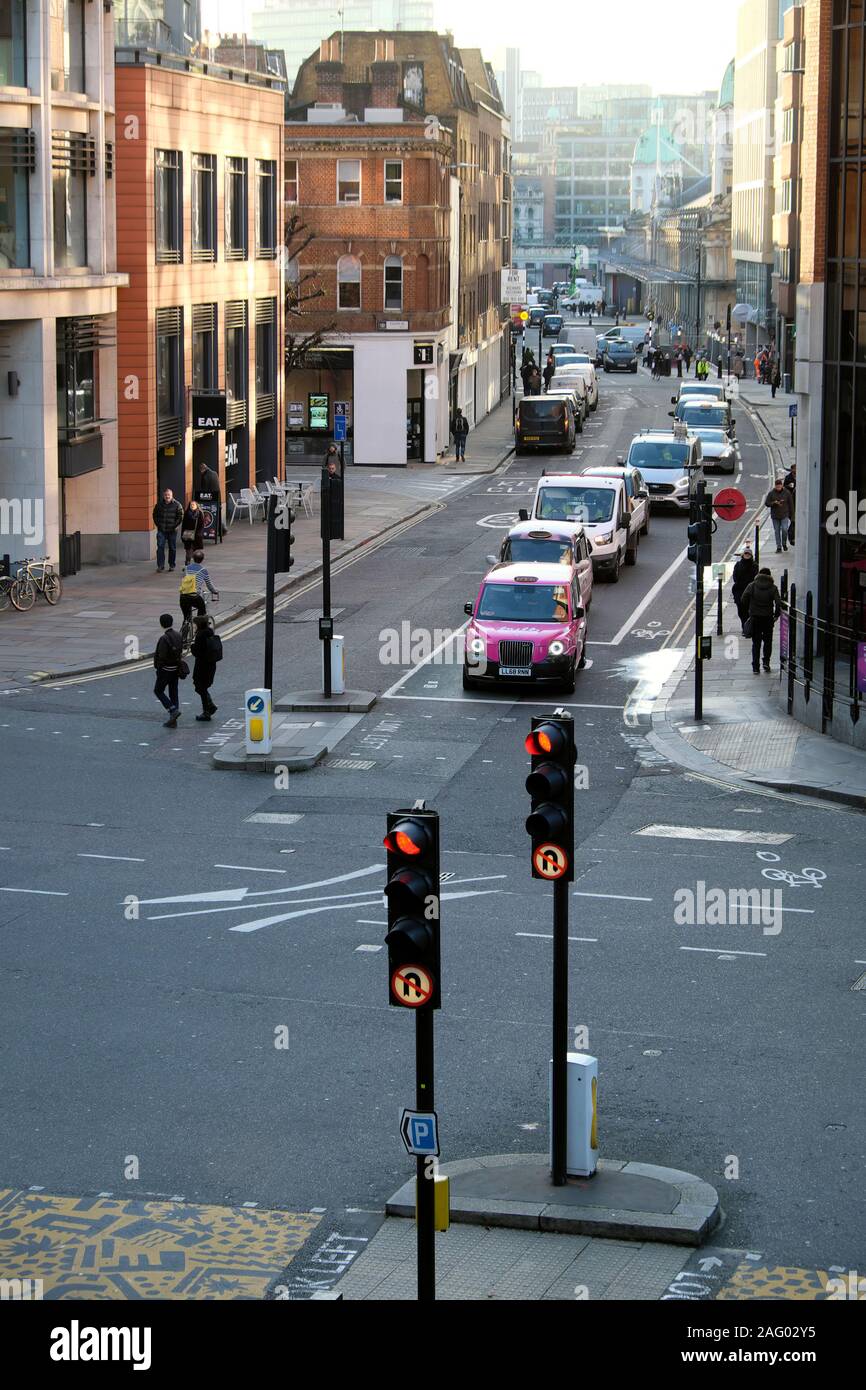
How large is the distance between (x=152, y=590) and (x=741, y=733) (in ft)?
50.2

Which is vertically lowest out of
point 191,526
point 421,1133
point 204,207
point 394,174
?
point 421,1133

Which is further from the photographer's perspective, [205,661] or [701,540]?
[701,540]

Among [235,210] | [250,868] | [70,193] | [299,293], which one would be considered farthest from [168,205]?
[250,868]

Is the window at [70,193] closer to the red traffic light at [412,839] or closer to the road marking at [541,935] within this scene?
the road marking at [541,935]

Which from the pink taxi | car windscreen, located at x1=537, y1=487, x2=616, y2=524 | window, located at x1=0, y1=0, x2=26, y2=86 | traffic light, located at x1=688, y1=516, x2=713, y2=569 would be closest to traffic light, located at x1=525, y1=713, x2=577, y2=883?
traffic light, located at x1=688, y1=516, x2=713, y2=569

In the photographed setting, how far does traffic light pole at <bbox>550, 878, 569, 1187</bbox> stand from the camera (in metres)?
12.1

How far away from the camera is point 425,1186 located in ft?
32.4

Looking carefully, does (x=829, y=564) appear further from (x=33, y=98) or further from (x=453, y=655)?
(x=33, y=98)

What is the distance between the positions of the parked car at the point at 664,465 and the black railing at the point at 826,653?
1759 cm

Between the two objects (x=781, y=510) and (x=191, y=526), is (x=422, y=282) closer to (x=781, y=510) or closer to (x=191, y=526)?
(x=191, y=526)

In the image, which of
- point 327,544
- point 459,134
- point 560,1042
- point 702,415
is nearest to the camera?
point 560,1042

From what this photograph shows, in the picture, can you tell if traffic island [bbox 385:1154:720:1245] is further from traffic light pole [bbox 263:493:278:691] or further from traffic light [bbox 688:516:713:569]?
traffic light [bbox 688:516:713:569]

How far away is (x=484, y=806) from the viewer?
74.9 feet

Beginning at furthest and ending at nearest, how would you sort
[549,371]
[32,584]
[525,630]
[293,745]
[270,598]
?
1. [549,371]
2. [32,584]
3. [525,630]
4. [270,598]
5. [293,745]
